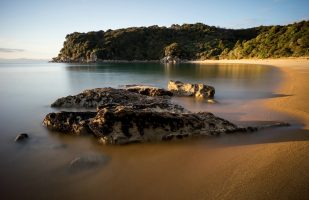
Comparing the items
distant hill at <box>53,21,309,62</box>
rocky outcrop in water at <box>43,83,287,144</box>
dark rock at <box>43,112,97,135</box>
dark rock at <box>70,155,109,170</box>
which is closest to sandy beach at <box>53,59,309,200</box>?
dark rock at <box>70,155,109,170</box>

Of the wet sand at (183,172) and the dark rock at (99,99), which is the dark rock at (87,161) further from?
the dark rock at (99,99)

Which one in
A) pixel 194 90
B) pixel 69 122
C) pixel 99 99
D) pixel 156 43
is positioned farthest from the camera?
pixel 156 43

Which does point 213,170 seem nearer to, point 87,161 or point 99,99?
point 87,161

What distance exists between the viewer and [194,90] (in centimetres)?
1675

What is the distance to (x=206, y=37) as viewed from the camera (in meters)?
144

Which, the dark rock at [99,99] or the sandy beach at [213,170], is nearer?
the sandy beach at [213,170]

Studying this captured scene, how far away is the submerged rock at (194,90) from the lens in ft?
53.4

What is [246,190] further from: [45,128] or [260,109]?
[260,109]

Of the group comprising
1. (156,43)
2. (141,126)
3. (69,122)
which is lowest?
(69,122)

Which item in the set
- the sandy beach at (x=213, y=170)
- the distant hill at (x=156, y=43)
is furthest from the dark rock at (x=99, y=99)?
the distant hill at (x=156, y=43)

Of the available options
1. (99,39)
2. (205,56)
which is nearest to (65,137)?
(205,56)

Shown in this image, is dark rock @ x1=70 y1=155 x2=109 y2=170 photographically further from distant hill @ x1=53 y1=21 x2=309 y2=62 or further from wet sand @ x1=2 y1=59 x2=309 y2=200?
distant hill @ x1=53 y1=21 x2=309 y2=62

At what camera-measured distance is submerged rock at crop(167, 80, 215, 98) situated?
53.4ft

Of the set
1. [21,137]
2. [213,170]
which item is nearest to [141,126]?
[213,170]
